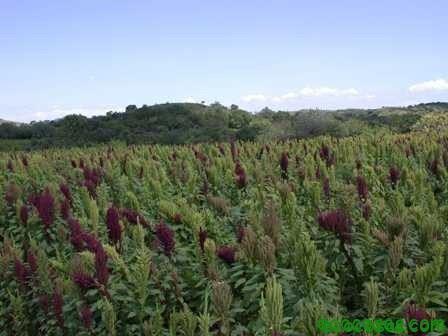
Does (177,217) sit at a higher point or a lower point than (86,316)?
higher

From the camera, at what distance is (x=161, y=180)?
7816mm

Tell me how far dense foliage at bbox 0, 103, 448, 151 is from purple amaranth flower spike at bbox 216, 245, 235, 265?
682 inches

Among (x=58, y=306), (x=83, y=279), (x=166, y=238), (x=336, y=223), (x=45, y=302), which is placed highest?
(x=336, y=223)

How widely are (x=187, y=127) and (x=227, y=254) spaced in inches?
1075

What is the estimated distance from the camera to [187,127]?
30.7 meters

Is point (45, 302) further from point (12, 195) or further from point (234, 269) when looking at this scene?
point (12, 195)

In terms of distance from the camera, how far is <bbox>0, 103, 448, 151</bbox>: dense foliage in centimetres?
2414

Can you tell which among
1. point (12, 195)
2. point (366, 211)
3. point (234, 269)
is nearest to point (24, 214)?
point (12, 195)

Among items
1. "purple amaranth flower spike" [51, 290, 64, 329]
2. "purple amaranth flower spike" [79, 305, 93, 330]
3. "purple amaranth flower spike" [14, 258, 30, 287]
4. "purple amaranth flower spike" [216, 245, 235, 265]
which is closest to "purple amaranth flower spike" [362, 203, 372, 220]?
"purple amaranth flower spike" [216, 245, 235, 265]

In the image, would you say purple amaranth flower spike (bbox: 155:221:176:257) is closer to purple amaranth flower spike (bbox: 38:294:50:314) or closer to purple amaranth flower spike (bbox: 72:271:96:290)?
purple amaranth flower spike (bbox: 72:271:96:290)

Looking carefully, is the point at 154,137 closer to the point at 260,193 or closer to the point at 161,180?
the point at 161,180

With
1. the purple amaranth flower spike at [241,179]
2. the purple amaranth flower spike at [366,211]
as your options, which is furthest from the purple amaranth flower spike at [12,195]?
the purple amaranth flower spike at [366,211]

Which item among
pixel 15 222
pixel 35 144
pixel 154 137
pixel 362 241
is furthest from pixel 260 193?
pixel 35 144

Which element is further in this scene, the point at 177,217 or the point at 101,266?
the point at 177,217
